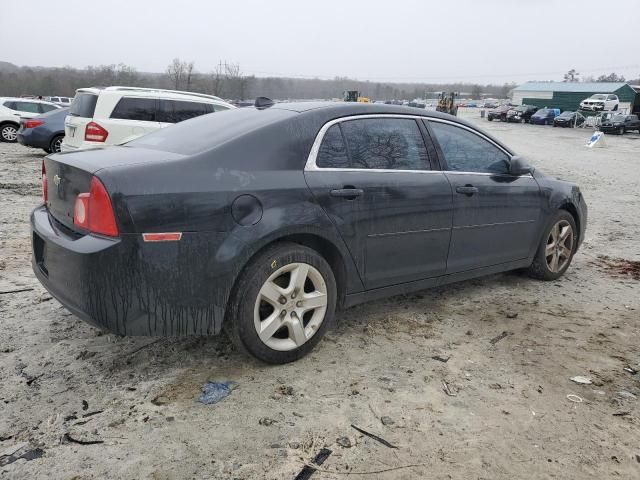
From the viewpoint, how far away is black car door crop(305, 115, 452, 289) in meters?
3.37

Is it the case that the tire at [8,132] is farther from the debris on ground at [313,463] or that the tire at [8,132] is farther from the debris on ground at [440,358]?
the debris on ground at [313,463]

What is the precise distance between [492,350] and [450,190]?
46.7 inches

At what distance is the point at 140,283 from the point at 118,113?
802 centimetres

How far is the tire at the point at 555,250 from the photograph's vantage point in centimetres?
498

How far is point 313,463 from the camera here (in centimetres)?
242

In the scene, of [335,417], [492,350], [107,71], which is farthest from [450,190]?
[107,71]

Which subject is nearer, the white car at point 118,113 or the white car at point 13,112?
the white car at point 118,113

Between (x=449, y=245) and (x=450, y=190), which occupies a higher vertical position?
(x=450, y=190)

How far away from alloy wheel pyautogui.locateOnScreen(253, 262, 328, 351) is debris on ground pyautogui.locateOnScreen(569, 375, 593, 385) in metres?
1.58

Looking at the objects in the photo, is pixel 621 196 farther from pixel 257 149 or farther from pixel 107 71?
pixel 107 71

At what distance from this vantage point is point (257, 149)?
312 centimetres

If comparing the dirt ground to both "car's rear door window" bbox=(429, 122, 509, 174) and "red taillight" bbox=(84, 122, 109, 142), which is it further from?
"red taillight" bbox=(84, 122, 109, 142)

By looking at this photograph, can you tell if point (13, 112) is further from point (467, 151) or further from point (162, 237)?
point (162, 237)

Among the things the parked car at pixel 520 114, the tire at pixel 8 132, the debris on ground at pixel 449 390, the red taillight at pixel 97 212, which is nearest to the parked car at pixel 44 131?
the tire at pixel 8 132
